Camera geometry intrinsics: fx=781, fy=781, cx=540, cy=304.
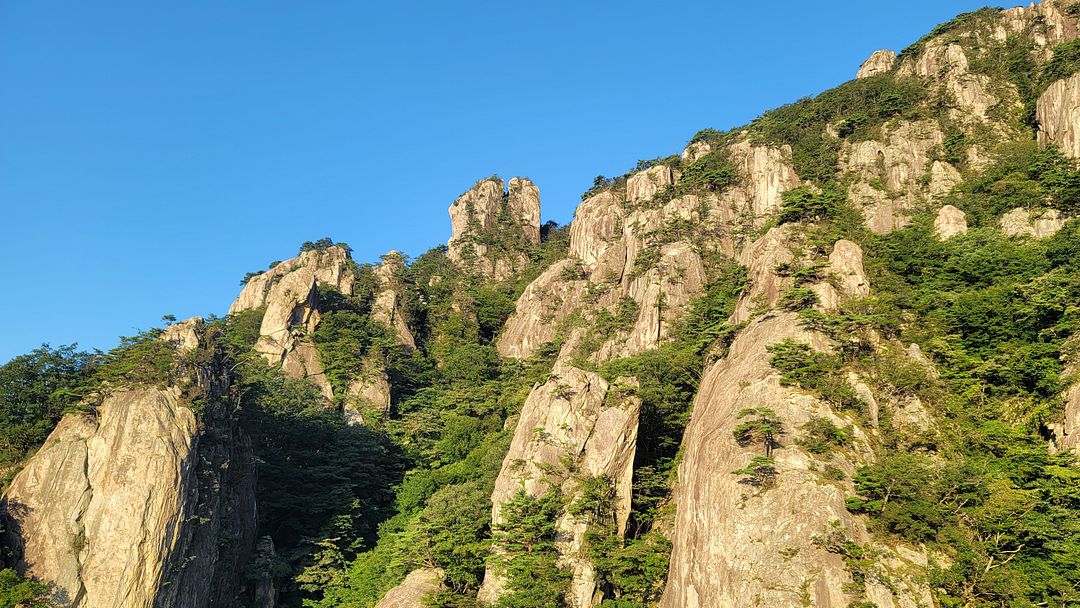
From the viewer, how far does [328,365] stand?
59531mm

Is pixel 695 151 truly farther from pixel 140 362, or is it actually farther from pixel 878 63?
pixel 140 362

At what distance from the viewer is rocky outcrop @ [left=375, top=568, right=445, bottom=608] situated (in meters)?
33.5

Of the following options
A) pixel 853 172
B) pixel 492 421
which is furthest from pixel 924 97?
pixel 492 421

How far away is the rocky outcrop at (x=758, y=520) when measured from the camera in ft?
84.2

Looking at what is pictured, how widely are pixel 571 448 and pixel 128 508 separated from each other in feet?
61.6

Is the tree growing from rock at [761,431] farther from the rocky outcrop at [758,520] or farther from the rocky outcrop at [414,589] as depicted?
the rocky outcrop at [414,589]

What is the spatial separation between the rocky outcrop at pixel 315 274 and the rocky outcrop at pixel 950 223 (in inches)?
1876

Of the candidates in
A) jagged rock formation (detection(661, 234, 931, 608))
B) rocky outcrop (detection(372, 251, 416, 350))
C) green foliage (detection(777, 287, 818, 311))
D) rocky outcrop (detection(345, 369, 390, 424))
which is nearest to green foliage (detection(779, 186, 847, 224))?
green foliage (detection(777, 287, 818, 311))

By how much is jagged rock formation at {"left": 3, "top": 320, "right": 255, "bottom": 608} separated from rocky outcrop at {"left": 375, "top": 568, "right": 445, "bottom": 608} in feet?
27.1

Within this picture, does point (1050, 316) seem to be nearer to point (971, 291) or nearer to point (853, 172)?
point (971, 291)

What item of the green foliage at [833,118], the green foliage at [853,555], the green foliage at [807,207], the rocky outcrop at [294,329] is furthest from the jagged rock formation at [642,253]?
the green foliage at [853,555]

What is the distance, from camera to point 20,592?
28.3 meters

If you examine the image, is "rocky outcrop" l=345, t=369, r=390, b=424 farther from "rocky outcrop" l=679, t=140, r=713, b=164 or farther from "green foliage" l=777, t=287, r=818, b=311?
"rocky outcrop" l=679, t=140, r=713, b=164

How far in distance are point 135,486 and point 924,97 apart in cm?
6248
